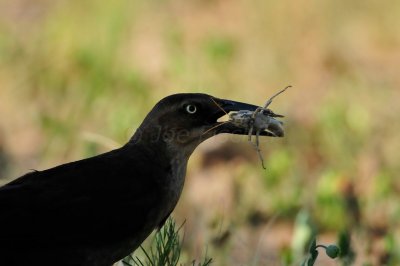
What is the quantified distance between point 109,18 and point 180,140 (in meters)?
4.71

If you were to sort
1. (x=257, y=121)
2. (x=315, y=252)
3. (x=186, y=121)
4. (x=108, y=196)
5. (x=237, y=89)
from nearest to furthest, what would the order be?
(x=315, y=252) → (x=108, y=196) → (x=186, y=121) → (x=257, y=121) → (x=237, y=89)

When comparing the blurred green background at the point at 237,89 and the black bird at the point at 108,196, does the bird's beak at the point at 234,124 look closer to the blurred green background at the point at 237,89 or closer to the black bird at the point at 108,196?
the black bird at the point at 108,196

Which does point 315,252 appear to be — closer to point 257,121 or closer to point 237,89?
point 257,121

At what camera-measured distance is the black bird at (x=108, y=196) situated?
12.9 feet

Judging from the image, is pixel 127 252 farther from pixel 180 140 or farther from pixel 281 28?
pixel 281 28

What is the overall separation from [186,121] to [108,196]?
0.40 m

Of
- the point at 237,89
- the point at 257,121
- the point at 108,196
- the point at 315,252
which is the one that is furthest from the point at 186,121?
the point at 237,89

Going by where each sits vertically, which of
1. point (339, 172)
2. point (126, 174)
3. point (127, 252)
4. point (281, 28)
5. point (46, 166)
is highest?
point (281, 28)

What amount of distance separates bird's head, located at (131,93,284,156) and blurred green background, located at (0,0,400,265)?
193cm

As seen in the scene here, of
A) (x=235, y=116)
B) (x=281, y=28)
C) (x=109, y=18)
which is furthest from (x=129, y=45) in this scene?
(x=235, y=116)

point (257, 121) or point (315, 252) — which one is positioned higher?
point (257, 121)

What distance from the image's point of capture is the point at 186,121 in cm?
423

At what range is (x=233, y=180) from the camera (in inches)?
267

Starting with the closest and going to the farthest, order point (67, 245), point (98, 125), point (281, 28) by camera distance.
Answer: point (67, 245) → point (98, 125) → point (281, 28)
